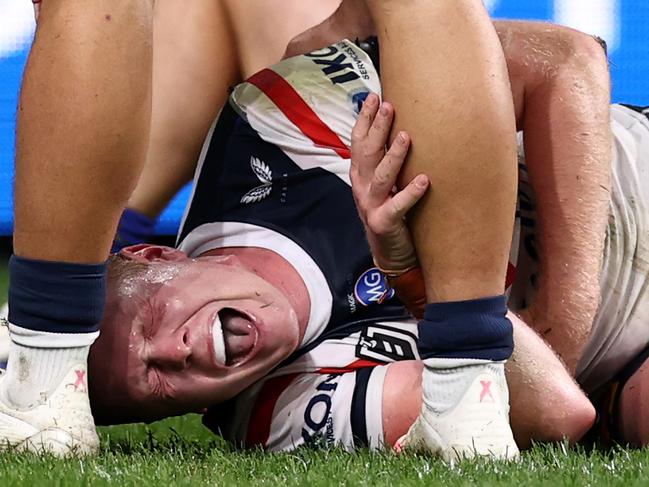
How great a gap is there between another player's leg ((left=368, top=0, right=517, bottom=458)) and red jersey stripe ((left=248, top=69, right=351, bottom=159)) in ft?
1.35

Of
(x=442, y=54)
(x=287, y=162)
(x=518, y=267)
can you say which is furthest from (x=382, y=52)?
(x=518, y=267)

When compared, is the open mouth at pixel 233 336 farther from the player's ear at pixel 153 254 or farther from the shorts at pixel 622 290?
the shorts at pixel 622 290

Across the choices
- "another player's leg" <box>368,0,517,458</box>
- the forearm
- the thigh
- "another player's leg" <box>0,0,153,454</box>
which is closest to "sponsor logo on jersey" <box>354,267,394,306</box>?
the forearm

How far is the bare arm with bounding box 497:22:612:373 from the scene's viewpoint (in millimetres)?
1882

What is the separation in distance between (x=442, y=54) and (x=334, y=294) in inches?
19.3

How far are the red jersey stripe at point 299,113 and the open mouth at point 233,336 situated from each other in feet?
1.22

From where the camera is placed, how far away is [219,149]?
206cm

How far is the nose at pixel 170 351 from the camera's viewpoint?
5.51 feet

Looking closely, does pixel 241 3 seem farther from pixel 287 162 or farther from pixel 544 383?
pixel 544 383

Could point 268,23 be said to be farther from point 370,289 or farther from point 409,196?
point 409,196

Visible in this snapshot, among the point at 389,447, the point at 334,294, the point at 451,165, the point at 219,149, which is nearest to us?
the point at 451,165

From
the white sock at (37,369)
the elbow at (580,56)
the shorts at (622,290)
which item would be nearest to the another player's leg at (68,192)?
the white sock at (37,369)

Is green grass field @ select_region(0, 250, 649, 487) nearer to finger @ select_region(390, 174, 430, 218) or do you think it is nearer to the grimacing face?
the grimacing face

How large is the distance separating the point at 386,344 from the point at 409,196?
42 cm
